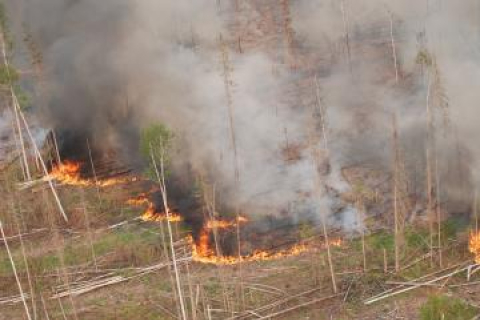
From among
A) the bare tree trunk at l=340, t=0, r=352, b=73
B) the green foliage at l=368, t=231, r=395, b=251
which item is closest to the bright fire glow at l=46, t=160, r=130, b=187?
the green foliage at l=368, t=231, r=395, b=251

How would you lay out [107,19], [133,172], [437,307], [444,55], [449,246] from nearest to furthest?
[437,307] → [449,246] → [444,55] → [133,172] → [107,19]

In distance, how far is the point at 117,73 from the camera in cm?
2386

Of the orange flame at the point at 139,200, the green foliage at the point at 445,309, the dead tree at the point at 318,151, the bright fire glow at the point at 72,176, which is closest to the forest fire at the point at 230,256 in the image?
the dead tree at the point at 318,151

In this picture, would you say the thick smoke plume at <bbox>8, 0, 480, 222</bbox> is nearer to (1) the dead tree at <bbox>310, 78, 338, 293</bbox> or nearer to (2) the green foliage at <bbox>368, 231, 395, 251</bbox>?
(1) the dead tree at <bbox>310, 78, 338, 293</bbox>

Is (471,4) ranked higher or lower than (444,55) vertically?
higher

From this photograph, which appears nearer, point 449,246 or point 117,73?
point 449,246

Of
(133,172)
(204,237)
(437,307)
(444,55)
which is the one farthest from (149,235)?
(444,55)

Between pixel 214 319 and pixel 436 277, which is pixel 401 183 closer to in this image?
pixel 436 277

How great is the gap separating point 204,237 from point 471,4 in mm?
12684

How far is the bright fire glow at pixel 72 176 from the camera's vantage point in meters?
20.6

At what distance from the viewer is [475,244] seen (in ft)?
47.7

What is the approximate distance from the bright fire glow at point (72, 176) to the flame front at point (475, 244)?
10.8 metres

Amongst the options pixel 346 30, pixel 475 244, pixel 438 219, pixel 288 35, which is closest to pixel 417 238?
pixel 438 219

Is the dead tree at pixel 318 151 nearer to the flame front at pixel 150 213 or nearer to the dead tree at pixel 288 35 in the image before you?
the dead tree at pixel 288 35
